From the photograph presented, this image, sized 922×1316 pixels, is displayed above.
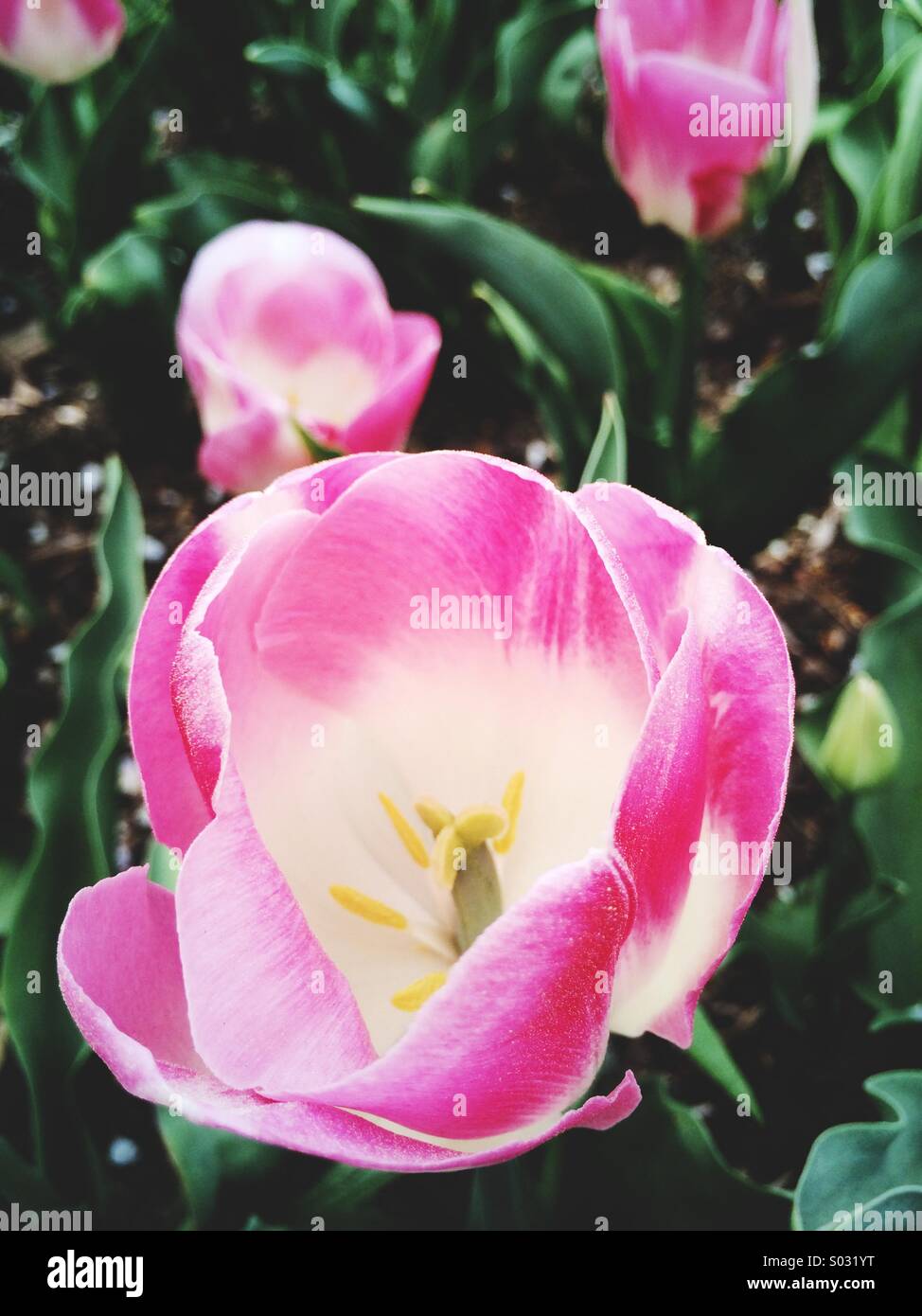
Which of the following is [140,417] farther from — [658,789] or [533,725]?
[658,789]

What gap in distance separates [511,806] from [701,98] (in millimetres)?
529

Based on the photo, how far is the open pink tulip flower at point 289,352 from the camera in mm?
830

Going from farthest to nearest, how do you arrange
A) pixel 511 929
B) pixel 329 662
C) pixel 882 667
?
pixel 882 667 < pixel 329 662 < pixel 511 929

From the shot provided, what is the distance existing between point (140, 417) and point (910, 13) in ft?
3.08

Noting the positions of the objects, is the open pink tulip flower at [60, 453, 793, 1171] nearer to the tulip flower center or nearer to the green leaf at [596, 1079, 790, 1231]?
the tulip flower center

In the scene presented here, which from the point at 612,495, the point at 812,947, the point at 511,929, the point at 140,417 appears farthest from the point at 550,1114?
the point at 140,417

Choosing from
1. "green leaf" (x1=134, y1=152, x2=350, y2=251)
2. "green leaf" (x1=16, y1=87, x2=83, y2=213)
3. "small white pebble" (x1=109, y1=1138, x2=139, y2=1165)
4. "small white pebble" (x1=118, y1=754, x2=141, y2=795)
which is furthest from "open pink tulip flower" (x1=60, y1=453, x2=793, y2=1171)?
"green leaf" (x1=16, y1=87, x2=83, y2=213)

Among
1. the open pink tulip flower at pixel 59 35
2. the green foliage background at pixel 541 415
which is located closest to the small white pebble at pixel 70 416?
the green foliage background at pixel 541 415

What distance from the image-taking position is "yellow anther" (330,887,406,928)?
0.55 meters

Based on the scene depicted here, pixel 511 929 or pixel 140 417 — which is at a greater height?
pixel 140 417

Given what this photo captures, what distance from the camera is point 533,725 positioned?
1.87ft

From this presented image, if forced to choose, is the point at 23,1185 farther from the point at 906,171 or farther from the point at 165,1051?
the point at 906,171

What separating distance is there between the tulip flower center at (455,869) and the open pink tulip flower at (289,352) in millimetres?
339

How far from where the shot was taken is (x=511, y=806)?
0.58 meters
